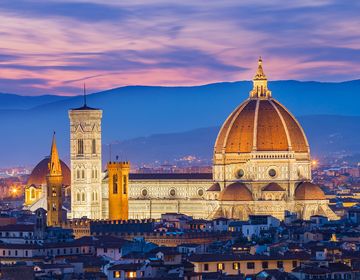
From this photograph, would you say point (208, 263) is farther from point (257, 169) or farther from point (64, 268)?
point (257, 169)

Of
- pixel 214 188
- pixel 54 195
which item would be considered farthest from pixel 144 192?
pixel 54 195

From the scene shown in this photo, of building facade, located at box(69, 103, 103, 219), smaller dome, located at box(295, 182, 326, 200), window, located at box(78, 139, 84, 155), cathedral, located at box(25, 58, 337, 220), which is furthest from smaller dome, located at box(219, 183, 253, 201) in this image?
window, located at box(78, 139, 84, 155)

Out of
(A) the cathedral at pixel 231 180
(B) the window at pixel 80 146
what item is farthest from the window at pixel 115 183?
(B) the window at pixel 80 146

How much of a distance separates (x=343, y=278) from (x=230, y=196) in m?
67.2

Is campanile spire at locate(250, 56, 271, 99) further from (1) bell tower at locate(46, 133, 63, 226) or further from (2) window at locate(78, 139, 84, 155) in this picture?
(1) bell tower at locate(46, 133, 63, 226)

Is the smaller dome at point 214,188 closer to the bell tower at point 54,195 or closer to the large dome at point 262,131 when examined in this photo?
the large dome at point 262,131

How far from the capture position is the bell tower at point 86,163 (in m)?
160

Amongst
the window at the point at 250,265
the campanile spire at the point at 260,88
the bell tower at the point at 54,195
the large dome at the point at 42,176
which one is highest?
the campanile spire at the point at 260,88

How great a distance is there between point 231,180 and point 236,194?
5824 mm

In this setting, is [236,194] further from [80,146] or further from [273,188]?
[80,146]

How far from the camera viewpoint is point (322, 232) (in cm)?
11750

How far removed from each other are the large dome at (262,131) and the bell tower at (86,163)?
10455 millimetres

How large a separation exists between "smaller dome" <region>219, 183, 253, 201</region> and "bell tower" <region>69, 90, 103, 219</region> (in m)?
11.7

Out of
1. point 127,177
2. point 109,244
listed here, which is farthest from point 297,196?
point 109,244
